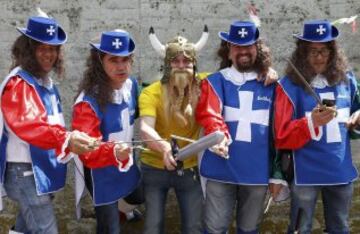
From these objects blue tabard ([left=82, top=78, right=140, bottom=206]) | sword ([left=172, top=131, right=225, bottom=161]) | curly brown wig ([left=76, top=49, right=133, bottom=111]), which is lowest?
blue tabard ([left=82, top=78, right=140, bottom=206])

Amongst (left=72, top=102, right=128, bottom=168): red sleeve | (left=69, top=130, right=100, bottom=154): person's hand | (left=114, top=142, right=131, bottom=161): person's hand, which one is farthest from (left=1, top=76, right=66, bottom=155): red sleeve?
(left=114, top=142, right=131, bottom=161): person's hand

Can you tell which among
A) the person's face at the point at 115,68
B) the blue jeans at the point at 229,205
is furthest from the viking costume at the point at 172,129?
the person's face at the point at 115,68

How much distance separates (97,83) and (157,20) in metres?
1.25

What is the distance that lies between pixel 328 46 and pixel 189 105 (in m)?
1.05

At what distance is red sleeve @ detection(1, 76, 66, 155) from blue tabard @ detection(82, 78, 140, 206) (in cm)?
36

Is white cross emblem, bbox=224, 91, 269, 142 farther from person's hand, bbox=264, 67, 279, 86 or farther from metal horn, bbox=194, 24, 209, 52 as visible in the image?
metal horn, bbox=194, 24, 209, 52

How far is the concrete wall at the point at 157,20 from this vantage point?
17.1 ft

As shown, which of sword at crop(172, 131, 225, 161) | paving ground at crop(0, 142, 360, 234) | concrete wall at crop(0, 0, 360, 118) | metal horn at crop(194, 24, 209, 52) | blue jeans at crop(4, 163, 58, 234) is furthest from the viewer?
paving ground at crop(0, 142, 360, 234)

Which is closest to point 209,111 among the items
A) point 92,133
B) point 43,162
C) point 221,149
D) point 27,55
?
point 221,149

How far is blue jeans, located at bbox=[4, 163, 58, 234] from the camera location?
3.92 metres

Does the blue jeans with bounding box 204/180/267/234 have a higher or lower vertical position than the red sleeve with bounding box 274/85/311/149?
lower

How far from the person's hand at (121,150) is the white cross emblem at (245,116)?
0.79 m

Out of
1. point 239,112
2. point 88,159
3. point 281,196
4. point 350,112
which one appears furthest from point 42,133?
point 350,112

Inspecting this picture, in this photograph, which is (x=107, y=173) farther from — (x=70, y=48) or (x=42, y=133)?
(x=70, y=48)
